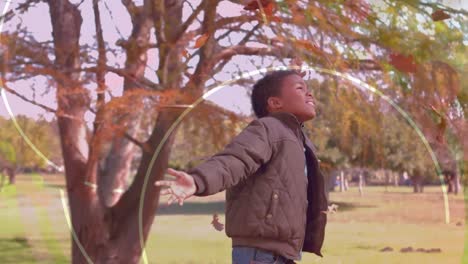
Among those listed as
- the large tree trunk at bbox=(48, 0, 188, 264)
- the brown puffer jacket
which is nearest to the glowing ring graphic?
the large tree trunk at bbox=(48, 0, 188, 264)

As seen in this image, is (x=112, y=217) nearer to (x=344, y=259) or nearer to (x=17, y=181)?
(x=17, y=181)

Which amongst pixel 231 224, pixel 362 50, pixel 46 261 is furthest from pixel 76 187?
pixel 362 50

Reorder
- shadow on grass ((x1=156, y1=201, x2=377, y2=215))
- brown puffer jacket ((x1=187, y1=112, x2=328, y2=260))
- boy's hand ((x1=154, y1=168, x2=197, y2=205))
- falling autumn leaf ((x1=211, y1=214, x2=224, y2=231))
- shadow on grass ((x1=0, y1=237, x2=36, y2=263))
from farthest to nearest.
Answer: shadow on grass ((x1=0, y1=237, x2=36, y2=263))
shadow on grass ((x1=156, y1=201, x2=377, y2=215))
falling autumn leaf ((x1=211, y1=214, x2=224, y2=231))
brown puffer jacket ((x1=187, y1=112, x2=328, y2=260))
boy's hand ((x1=154, y1=168, x2=197, y2=205))

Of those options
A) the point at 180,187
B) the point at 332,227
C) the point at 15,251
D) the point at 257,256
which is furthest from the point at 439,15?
the point at 15,251

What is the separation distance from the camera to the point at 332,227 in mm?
1827

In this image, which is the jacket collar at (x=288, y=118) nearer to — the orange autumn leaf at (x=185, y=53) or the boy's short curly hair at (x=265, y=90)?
the boy's short curly hair at (x=265, y=90)

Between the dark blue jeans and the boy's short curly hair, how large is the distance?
0.91 feet

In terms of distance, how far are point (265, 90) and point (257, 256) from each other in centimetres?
33

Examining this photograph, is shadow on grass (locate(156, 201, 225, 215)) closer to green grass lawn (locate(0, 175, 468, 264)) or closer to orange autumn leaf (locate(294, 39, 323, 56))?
green grass lawn (locate(0, 175, 468, 264))

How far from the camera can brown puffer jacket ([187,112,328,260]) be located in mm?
1223

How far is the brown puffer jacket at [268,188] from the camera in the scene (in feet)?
4.01

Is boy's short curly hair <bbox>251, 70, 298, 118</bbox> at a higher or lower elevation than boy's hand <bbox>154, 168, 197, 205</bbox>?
higher

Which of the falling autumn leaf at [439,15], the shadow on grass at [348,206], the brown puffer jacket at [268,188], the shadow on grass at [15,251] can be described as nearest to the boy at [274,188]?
the brown puffer jacket at [268,188]

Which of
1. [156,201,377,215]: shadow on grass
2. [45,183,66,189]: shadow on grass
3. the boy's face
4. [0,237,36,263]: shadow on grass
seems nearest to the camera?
the boy's face
